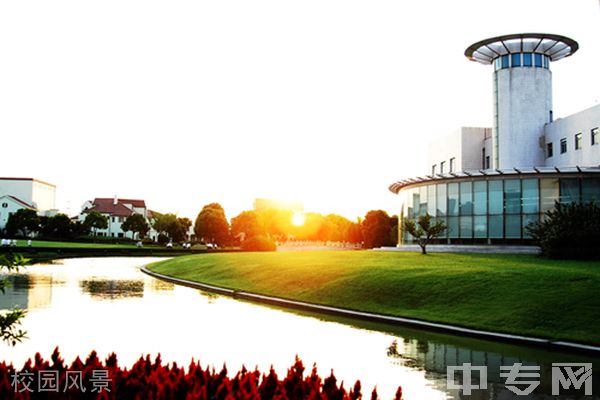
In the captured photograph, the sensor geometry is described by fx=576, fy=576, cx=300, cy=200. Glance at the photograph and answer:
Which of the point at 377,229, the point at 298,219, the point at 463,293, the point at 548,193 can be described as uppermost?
the point at 548,193

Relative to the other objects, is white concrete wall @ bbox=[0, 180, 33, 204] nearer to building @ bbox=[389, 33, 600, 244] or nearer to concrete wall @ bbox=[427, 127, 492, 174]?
concrete wall @ bbox=[427, 127, 492, 174]

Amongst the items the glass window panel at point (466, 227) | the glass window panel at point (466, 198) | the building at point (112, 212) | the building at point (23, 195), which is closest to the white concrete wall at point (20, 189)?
the building at point (23, 195)

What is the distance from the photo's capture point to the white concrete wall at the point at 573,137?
4166 centimetres

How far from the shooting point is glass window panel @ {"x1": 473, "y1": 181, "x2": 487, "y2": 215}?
40009 mm

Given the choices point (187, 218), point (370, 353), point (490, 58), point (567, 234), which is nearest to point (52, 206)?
point (187, 218)

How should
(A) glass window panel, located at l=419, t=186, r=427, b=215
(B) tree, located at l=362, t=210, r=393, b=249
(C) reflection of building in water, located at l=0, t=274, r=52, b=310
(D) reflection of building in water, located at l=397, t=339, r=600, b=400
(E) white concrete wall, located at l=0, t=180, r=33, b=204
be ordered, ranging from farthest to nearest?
1. (E) white concrete wall, located at l=0, t=180, r=33, b=204
2. (B) tree, located at l=362, t=210, r=393, b=249
3. (A) glass window panel, located at l=419, t=186, r=427, b=215
4. (C) reflection of building in water, located at l=0, t=274, r=52, b=310
5. (D) reflection of building in water, located at l=397, t=339, r=600, b=400

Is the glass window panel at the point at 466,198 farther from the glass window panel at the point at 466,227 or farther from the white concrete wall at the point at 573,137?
the white concrete wall at the point at 573,137

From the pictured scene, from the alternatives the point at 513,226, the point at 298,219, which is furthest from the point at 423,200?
the point at 298,219

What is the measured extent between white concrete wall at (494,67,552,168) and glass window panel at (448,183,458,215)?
9.82 m

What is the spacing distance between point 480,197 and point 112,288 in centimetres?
2587

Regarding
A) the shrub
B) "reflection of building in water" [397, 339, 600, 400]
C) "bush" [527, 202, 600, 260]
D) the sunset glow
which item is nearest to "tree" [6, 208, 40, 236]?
the sunset glow

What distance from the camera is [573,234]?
2992 cm

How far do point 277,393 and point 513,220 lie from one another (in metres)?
36.0

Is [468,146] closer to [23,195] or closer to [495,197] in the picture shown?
[495,197]
